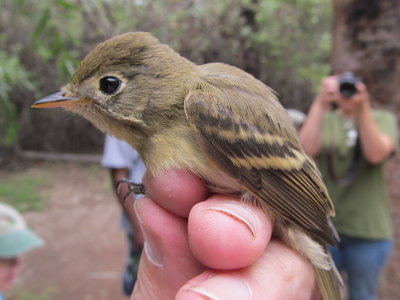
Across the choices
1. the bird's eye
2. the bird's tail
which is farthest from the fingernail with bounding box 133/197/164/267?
the bird's tail

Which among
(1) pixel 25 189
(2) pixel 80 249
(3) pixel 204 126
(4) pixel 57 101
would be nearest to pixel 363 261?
(3) pixel 204 126

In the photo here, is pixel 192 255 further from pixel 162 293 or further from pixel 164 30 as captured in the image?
pixel 164 30

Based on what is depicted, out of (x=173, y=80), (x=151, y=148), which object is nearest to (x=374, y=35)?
(x=173, y=80)

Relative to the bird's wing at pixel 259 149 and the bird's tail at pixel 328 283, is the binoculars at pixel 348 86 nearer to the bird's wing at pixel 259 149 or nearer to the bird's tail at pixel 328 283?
the bird's wing at pixel 259 149

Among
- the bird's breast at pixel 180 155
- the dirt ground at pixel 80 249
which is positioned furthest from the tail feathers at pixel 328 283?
the dirt ground at pixel 80 249


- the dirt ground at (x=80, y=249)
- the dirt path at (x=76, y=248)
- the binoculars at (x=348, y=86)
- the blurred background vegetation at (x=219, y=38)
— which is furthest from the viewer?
the blurred background vegetation at (x=219, y=38)

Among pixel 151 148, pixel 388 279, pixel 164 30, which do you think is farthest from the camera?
pixel 164 30
